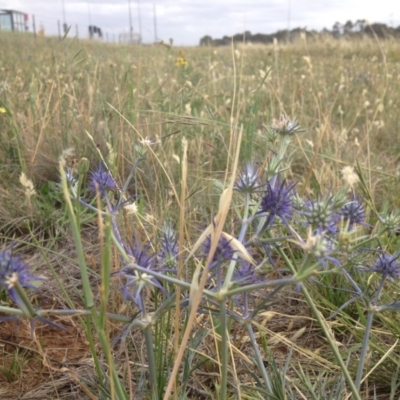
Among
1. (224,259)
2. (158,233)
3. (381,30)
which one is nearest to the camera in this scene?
(224,259)

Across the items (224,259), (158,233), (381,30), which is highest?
(381,30)

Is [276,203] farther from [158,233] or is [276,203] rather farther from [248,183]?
[158,233]

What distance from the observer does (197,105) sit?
306 centimetres

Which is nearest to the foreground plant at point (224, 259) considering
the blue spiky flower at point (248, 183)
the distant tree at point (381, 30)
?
the blue spiky flower at point (248, 183)

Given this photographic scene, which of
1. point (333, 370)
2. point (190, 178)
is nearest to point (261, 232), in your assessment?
point (333, 370)

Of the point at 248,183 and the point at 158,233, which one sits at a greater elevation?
the point at 248,183

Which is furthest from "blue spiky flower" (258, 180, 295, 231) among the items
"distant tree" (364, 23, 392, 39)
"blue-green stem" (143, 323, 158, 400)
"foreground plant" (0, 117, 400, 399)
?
"distant tree" (364, 23, 392, 39)

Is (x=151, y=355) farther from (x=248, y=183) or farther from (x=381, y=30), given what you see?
(x=381, y=30)

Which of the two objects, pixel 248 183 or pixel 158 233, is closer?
pixel 248 183

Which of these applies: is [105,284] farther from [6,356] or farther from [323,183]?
[323,183]

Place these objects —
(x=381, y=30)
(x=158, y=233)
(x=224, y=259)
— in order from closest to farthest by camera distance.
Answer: (x=224, y=259)
(x=158, y=233)
(x=381, y=30)

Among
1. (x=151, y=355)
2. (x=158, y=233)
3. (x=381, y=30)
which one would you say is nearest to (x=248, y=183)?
(x=151, y=355)

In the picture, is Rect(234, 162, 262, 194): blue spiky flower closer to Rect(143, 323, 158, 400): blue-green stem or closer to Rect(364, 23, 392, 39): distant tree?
Rect(143, 323, 158, 400): blue-green stem

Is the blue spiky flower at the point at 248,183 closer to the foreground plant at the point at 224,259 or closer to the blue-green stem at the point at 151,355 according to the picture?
the foreground plant at the point at 224,259
